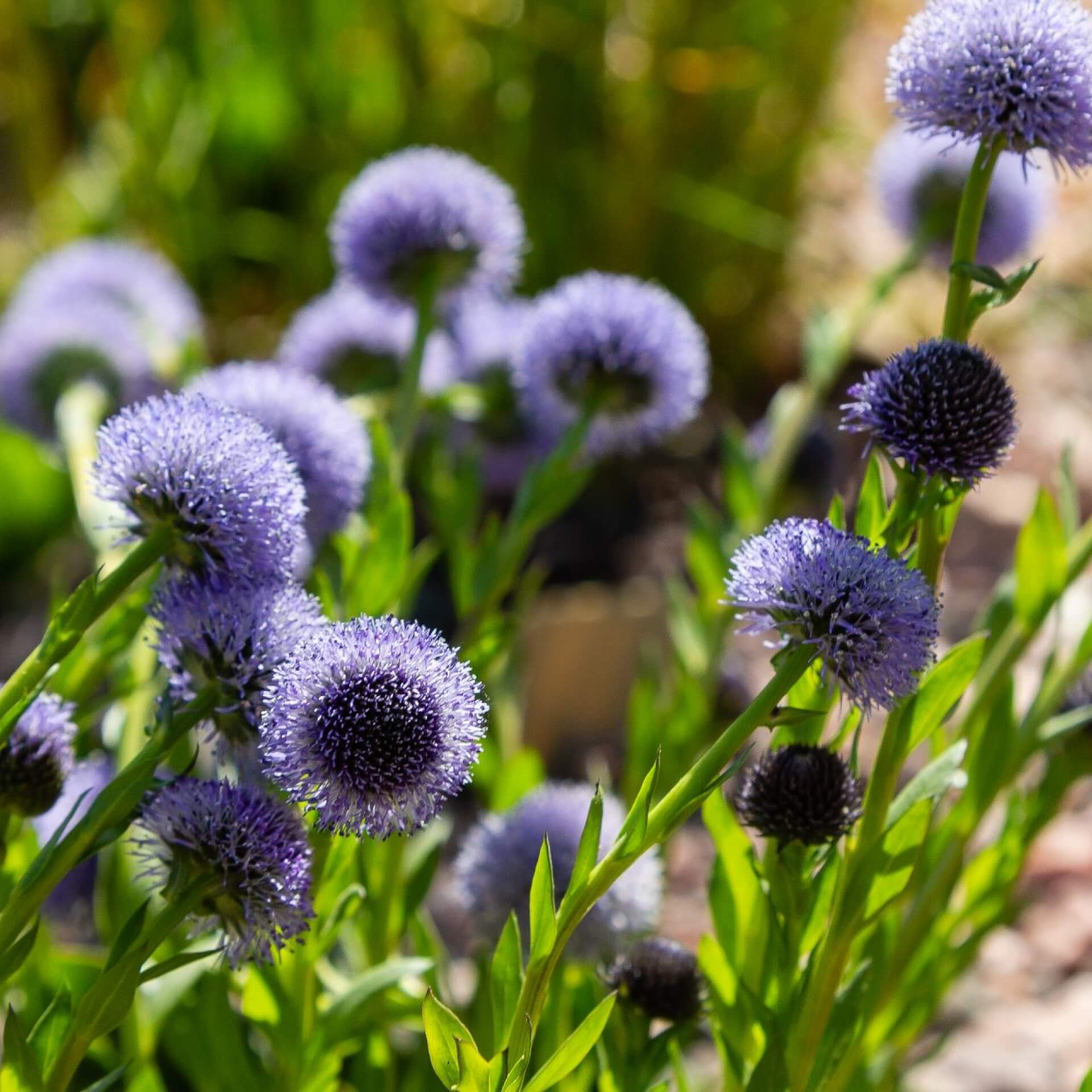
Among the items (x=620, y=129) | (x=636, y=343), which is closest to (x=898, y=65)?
(x=636, y=343)

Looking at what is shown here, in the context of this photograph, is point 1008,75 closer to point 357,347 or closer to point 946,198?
point 946,198

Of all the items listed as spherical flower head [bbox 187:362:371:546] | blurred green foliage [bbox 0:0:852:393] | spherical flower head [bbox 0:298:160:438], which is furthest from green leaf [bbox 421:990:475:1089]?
blurred green foliage [bbox 0:0:852:393]

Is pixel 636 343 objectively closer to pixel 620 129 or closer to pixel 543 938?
pixel 543 938

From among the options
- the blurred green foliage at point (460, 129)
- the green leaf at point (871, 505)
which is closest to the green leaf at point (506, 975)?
the green leaf at point (871, 505)

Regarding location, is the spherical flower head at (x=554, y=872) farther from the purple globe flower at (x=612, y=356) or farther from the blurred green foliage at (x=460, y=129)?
the blurred green foliage at (x=460, y=129)

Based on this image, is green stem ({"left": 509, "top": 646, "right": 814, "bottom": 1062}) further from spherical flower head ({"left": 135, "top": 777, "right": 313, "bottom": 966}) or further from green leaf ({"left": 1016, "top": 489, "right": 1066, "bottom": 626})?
green leaf ({"left": 1016, "top": 489, "right": 1066, "bottom": 626})
